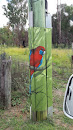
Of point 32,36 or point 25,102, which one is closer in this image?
point 32,36

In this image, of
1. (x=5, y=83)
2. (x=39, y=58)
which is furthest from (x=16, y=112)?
(x=39, y=58)

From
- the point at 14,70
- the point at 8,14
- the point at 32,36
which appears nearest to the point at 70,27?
the point at 8,14

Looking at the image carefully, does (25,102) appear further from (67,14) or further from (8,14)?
(67,14)

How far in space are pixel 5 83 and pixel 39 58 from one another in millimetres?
1152

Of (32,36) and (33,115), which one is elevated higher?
(32,36)

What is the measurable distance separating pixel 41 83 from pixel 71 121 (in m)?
1.03

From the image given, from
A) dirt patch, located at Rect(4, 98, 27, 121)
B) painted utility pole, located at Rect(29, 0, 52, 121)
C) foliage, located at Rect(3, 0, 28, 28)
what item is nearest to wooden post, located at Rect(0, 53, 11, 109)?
dirt patch, located at Rect(4, 98, 27, 121)

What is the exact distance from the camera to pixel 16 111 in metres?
3.40

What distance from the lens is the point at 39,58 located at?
262 cm

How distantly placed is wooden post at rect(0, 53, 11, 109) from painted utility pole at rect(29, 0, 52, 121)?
84cm

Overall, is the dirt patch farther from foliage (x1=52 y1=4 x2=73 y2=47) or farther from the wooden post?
foliage (x1=52 y1=4 x2=73 y2=47)

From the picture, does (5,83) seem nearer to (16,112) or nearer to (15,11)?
(16,112)

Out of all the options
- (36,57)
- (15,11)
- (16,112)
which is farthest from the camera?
(15,11)

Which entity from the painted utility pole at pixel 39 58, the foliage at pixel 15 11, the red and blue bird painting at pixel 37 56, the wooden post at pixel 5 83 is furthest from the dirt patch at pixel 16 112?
the foliage at pixel 15 11
